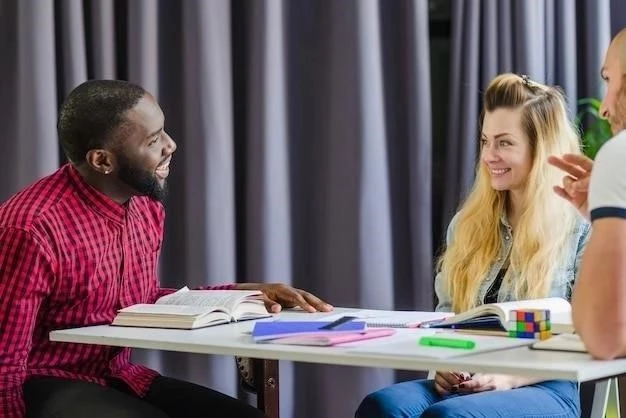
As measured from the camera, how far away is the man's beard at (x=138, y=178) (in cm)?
220

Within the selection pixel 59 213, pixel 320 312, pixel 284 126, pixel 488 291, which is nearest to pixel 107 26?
pixel 284 126

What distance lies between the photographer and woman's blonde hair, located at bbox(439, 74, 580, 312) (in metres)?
2.44

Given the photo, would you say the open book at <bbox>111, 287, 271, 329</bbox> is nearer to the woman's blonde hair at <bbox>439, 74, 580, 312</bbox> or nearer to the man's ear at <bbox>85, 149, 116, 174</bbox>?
the man's ear at <bbox>85, 149, 116, 174</bbox>

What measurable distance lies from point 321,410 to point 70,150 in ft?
4.23

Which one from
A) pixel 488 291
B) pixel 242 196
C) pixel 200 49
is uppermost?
pixel 200 49

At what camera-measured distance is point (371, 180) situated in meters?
3.08

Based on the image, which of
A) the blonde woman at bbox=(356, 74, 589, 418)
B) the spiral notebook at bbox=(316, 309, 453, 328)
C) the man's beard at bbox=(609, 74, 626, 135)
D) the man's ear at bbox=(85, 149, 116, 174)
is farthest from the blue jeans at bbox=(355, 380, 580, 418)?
the man's ear at bbox=(85, 149, 116, 174)

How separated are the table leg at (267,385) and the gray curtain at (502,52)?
1128 millimetres

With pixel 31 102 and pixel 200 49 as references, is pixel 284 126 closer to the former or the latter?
pixel 200 49

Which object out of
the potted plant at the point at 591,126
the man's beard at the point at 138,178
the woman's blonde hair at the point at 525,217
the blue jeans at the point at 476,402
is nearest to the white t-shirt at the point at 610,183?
the blue jeans at the point at 476,402

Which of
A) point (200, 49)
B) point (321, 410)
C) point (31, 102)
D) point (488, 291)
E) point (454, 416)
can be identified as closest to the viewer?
point (454, 416)

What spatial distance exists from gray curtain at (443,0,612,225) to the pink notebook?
1.42 meters

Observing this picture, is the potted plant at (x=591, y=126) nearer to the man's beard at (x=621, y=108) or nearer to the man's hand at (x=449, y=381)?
the man's hand at (x=449, y=381)

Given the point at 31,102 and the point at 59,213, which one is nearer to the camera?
the point at 59,213
